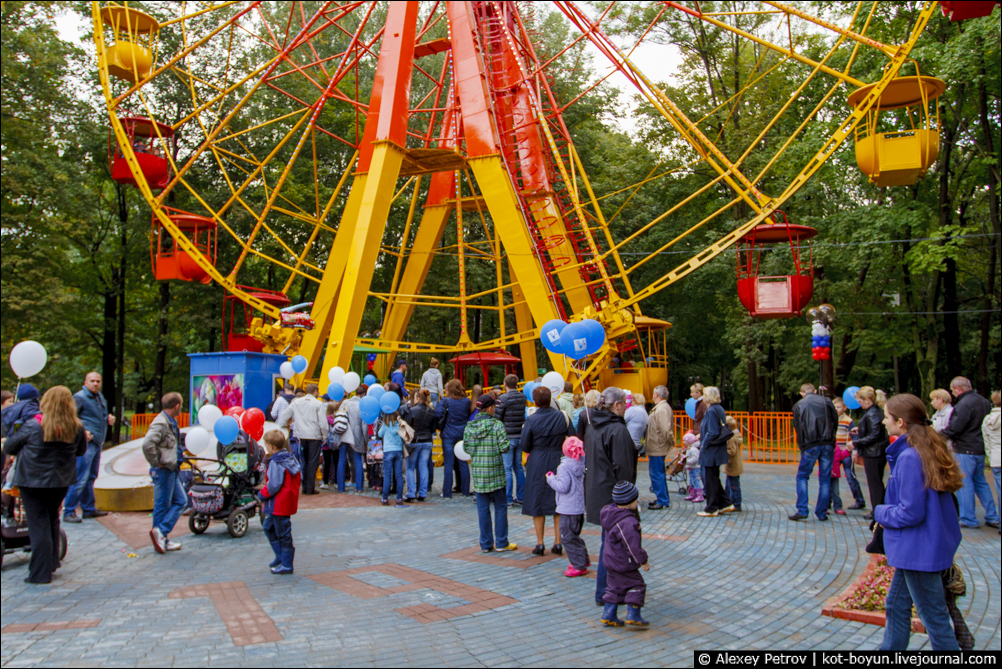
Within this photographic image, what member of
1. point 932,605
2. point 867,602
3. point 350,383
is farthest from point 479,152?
point 932,605

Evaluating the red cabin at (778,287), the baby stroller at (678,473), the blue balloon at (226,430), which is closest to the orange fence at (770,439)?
the baby stroller at (678,473)

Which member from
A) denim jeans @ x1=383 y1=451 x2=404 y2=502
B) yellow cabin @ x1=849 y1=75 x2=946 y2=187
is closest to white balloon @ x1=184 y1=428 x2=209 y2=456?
denim jeans @ x1=383 y1=451 x2=404 y2=502

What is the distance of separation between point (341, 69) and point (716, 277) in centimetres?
1559

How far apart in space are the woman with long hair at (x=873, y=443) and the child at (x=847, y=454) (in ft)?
2.42

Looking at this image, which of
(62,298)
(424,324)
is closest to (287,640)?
(62,298)

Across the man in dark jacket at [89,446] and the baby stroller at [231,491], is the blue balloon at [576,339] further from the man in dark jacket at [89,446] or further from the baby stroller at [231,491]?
the man in dark jacket at [89,446]

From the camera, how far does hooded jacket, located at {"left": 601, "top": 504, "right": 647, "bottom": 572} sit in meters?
5.35

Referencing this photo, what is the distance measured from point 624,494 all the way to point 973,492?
6091 mm

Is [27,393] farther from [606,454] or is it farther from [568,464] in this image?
[606,454]

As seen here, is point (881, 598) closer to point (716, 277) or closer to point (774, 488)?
point (774, 488)

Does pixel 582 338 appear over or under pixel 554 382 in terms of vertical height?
over

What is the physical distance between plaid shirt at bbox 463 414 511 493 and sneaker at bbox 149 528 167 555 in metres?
3.40

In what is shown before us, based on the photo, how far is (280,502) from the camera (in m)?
6.94

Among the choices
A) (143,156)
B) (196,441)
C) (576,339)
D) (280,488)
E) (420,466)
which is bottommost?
(420,466)
